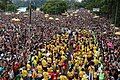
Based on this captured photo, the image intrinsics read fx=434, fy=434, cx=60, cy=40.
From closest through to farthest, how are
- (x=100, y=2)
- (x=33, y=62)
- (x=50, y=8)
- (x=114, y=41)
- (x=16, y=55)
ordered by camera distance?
(x=33, y=62)
(x=16, y=55)
(x=114, y=41)
(x=100, y=2)
(x=50, y=8)

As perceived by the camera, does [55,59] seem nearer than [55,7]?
Yes

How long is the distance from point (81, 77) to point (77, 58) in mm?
3452

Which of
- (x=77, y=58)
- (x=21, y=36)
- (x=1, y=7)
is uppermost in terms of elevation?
(x=77, y=58)

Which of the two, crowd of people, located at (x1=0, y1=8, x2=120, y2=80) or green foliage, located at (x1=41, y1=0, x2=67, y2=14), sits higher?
crowd of people, located at (x1=0, y1=8, x2=120, y2=80)

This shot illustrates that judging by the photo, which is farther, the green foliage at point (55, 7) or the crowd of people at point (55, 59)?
the green foliage at point (55, 7)

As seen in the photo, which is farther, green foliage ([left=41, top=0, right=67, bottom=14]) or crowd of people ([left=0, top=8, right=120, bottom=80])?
green foliage ([left=41, top=0, right=67, bottom=14])

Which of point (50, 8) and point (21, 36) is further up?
point (21, 36)

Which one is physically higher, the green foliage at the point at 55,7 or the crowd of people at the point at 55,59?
the crowd of people at the point at 55,59

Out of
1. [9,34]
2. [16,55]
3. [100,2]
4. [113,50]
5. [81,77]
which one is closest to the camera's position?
[81,77]

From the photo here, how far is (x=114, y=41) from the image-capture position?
1194 inches

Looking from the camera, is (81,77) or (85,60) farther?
(85,60)

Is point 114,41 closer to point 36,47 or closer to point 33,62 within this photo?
point 36,47

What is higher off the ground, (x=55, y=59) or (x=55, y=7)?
(x=55, y=59)

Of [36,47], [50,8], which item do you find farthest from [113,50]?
[50,8]
